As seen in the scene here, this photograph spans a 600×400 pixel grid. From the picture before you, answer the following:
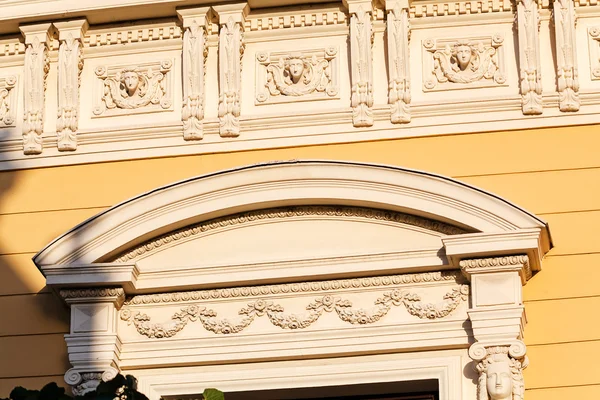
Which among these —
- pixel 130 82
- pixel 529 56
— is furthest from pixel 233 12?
pixel 529 56

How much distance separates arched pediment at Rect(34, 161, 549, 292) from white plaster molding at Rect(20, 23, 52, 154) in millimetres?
1063

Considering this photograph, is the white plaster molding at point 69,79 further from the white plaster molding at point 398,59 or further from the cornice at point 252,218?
the white plaster molding at point 398,59

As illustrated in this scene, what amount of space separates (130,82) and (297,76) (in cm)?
121

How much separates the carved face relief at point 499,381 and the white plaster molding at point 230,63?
2.56 metres

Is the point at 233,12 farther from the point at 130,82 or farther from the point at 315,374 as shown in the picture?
the point at 315,374

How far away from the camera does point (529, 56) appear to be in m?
11.6

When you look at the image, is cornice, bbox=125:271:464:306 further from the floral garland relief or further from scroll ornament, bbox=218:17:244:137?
scroll ornament, bbox=218:17:244:137

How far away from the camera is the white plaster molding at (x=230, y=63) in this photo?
38.7 feet

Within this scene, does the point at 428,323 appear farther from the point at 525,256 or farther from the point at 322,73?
the point at 322,73

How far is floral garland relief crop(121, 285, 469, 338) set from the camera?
36.0ft

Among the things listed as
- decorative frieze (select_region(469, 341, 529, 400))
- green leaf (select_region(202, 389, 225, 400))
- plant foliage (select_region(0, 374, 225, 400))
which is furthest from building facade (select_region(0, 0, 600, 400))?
green leaf (select_region(202, 389, 225, 400))

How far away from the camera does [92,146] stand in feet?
39.3

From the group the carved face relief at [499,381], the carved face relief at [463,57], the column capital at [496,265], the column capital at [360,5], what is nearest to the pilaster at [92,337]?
the column capital at [496,265]

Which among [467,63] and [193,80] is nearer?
[467,63]
